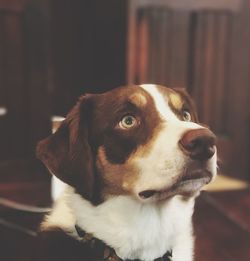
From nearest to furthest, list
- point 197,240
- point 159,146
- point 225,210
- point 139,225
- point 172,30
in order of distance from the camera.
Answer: point 159,146
point 139,225
point 197,240
point 225,210
point 172,30

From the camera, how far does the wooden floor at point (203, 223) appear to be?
8.57 ft

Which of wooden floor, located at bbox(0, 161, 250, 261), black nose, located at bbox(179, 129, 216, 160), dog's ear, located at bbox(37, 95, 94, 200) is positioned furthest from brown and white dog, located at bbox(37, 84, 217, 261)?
wooden floor, located at bbox(0, 161, 250, 261)

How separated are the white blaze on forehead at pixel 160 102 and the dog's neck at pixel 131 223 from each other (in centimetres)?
24

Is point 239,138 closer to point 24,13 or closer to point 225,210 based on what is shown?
point 225,210

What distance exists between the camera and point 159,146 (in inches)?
55.4

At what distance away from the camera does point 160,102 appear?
1.57 metres

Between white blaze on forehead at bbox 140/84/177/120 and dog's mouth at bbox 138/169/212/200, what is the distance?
19 centimetres

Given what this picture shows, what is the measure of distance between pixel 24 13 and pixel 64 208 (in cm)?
219

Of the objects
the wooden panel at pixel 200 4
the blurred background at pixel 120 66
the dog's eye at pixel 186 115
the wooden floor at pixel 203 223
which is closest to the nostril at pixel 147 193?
the dog's eye at pixel 186 115

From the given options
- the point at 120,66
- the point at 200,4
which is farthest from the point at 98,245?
the point at 200,4

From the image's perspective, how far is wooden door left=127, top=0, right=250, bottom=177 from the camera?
3533 mm

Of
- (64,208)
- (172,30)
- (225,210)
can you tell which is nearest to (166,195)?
(64,208)

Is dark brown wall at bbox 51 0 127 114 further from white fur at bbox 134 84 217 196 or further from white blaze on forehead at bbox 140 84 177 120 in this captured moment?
white fur at bbox 134 84 217 196

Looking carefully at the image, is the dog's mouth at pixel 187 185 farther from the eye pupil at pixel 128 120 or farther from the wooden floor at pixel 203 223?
the wooden floor at pixel 203 223
